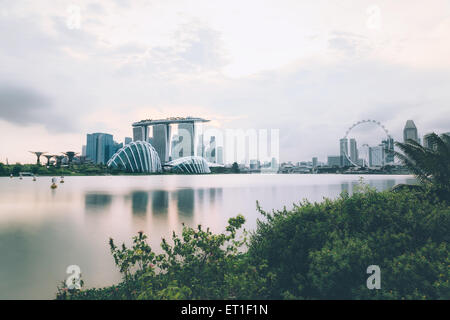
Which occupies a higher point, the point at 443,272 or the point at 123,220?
the point at 443,272

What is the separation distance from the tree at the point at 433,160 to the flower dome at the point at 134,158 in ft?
423

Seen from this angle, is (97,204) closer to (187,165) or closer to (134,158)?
(134,158)

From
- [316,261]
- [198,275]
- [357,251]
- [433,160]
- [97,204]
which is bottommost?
[97,204]

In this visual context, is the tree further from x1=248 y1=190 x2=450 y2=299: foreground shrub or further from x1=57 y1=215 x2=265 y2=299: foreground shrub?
x1=57 y1=215 x2=265 y2=299: foreground shrub

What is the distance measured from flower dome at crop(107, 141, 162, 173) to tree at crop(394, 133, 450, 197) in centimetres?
12883

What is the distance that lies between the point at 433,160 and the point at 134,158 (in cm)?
13130

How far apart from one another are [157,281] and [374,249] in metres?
4.62

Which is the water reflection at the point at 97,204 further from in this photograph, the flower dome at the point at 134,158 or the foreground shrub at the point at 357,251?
the flower dome at the point at 134,158

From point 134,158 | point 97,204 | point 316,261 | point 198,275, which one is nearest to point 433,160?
point 316,261

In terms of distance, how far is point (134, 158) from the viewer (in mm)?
132500

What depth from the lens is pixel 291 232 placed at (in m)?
6.73

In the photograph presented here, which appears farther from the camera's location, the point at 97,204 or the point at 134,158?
the point at 134,158
